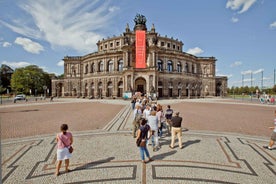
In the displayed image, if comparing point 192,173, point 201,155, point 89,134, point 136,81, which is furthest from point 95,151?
point 136,81

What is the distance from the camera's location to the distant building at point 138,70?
122ft

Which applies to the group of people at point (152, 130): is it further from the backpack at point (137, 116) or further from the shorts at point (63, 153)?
the shorts at point (63, 153)

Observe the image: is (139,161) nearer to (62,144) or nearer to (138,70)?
(62,144)

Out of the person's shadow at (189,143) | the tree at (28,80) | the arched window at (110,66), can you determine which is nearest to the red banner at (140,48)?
the arched window at (110,66)

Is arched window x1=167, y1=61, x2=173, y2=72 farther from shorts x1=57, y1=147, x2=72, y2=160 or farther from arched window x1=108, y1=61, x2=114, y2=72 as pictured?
shorts x1=57, y1=147, x2=72, y2=160

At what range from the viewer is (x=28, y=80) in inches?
2714

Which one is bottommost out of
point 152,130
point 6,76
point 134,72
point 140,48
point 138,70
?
point 152,130

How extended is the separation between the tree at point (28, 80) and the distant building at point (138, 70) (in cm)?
2373

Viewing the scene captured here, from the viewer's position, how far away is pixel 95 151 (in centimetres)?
607

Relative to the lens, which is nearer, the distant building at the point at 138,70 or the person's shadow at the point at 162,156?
the person's shadow at the point at 162,156

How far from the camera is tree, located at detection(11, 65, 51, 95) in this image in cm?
6606

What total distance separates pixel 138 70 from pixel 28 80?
62729 millimetres

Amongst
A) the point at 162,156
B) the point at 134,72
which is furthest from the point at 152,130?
the point at 134,72

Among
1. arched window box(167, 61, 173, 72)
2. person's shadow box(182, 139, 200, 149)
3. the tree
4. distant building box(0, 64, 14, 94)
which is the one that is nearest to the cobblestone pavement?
person's shadow box(182, 139, 200, 149)
